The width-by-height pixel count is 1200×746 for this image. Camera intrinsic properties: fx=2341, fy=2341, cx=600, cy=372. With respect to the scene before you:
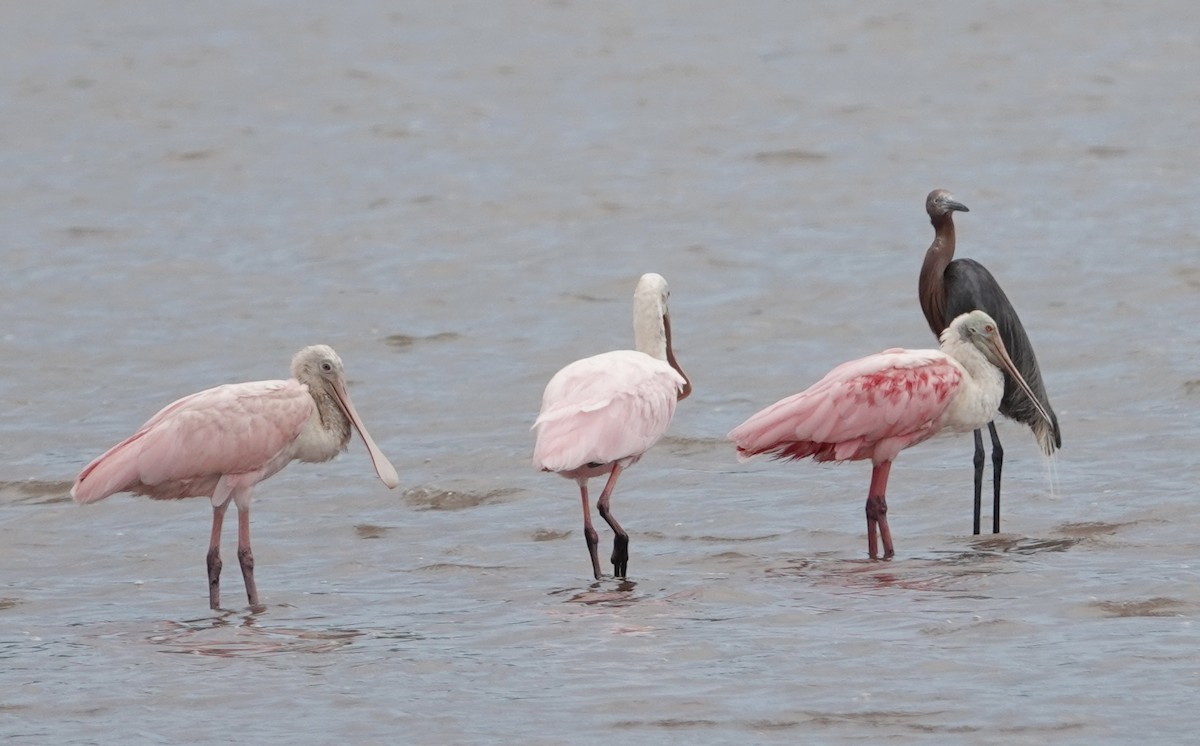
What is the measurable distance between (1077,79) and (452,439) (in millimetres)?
15208

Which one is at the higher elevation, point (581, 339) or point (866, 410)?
point (866, 410)

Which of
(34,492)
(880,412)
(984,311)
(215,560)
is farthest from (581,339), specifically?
(215,560)

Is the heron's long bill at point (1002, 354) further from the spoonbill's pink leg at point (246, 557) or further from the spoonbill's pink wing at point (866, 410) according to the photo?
the spoonbill's pink leg at point (246, 557)

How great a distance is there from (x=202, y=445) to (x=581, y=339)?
856 centimetres

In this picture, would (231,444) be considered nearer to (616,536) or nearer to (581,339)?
(616,536)

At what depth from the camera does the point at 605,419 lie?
420 inches

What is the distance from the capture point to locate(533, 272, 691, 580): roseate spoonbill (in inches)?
414

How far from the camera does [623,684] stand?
878 cm

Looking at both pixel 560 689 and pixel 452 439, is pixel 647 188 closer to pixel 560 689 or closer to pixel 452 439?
pixel 452 439

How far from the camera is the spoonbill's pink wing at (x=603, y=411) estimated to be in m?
10.5

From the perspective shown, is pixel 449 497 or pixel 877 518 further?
pixel 449 497

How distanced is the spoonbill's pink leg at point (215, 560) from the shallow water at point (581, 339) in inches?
7.3

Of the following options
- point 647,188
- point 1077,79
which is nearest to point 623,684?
point 647,188

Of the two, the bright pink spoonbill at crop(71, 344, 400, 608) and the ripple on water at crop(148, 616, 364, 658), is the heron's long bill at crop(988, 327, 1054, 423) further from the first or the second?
the ripple on water at crop(148, 616, 364, 658)
